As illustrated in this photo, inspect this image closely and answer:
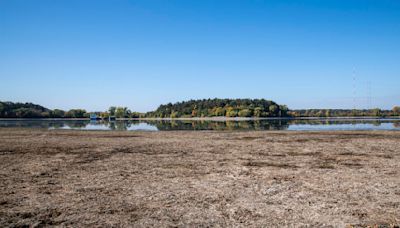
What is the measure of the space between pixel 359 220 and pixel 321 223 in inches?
40.7

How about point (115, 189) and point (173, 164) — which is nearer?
point (115, 189)

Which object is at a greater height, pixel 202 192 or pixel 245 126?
pixel 245 126

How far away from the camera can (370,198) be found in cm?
940

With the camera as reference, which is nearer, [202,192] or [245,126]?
[202,192]

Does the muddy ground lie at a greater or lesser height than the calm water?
lesser

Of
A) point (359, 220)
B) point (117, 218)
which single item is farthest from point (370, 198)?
point (117, 218)

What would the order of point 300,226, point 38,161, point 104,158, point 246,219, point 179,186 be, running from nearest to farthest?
point 300,226 < point 246,219 < point 179,186 < point 38,161 < point 104,158

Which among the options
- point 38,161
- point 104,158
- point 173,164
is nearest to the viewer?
point 173,164

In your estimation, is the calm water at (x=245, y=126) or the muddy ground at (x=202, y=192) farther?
the calm water at (x=245, y=126)

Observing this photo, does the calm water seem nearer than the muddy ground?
No

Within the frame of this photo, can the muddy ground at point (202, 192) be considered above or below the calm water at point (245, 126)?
below

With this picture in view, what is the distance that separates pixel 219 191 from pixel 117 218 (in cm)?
386

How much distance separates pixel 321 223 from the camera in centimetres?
733

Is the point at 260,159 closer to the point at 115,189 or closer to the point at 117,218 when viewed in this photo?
the point at 115,189
